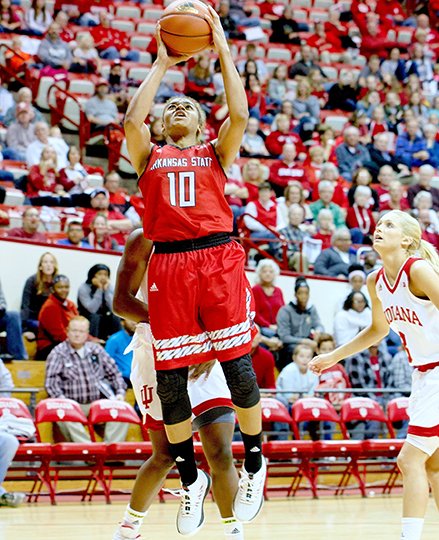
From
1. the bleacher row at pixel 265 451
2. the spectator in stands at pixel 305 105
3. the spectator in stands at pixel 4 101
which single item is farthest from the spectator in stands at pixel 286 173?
the bleacher row at pixel 265 451

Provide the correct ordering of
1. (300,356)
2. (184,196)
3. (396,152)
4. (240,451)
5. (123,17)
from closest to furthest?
(184,196) → (240,451) → (300,356) → (396,152) → (123,17)

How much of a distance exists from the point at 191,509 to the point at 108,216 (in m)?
8.07

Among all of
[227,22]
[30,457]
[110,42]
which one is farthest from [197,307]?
[227,22]

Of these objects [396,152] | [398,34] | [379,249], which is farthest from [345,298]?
[398,34]

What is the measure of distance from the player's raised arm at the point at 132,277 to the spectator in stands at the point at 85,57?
11.0m

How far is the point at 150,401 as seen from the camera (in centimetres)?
604

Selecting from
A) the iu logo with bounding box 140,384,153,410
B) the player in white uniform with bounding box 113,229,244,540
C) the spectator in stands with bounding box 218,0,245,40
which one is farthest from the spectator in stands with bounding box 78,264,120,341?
the spectator in stands with bounding box 218,0,245,40

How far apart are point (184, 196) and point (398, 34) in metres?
17.3

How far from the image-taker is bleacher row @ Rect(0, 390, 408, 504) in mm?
9844

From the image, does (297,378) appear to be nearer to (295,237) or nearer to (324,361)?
(295,237)

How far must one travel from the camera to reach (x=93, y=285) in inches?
464

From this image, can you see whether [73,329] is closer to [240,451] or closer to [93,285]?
[93,285]

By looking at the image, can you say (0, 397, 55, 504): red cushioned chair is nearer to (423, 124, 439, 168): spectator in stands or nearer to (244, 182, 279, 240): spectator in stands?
(244, 182, 279, 240): spectator in stands

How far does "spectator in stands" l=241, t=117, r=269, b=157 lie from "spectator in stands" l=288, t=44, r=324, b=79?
279cm
